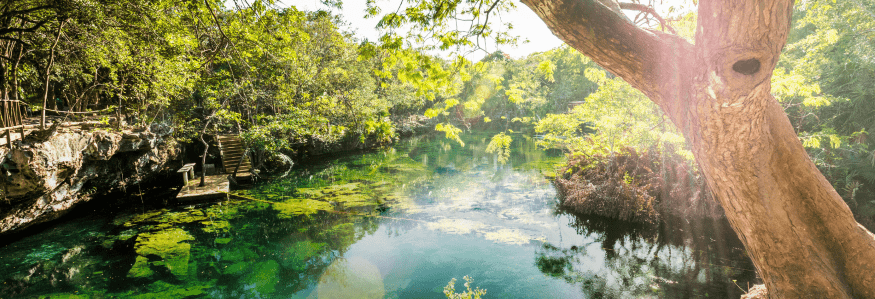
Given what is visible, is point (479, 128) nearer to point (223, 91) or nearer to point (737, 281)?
point (223, 91)

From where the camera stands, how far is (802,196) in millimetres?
1729

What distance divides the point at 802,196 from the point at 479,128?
37.7 m

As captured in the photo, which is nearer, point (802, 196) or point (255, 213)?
point (802, 196)

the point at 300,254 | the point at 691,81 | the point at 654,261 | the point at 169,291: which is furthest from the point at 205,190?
the point at 654,261

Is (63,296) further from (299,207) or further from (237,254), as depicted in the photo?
(299,207)

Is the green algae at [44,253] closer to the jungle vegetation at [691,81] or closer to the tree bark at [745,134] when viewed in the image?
the jungle vegetation at [691,81]

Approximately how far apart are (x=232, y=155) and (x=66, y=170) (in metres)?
5.71

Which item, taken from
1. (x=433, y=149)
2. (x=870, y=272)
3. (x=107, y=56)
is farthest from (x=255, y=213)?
(x=433, y=149)

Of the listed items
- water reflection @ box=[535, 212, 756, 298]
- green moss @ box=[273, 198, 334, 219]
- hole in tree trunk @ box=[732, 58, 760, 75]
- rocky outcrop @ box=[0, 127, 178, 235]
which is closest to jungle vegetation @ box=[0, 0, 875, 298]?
hole in tree trunk @ box=[732, 58, 760, 75]

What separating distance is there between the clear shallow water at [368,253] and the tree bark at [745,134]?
13.6 ft

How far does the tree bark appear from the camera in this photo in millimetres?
1447

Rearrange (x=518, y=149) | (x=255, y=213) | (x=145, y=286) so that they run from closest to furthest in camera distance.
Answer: (x=145, y=286), (x=255, y=213), (x=518, y=149)

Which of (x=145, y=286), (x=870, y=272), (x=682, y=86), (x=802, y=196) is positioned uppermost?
(x=682, y=86)

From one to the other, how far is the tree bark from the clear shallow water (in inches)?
163
